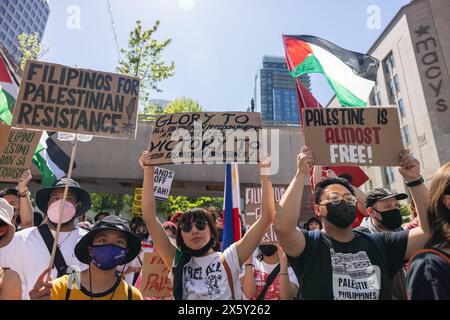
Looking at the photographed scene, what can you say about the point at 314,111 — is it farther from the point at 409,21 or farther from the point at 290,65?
the point at 409,21

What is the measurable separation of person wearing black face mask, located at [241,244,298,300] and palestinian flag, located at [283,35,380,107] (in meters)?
2.67

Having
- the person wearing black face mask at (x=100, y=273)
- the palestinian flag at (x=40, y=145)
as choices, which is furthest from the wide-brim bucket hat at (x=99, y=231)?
the palestinian flag at (x=40, y=145)

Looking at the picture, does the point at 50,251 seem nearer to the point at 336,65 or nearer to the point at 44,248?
the point at 44,248

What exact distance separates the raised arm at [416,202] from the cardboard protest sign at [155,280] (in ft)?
7.37

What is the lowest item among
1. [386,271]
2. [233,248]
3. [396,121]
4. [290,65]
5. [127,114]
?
[386,271]

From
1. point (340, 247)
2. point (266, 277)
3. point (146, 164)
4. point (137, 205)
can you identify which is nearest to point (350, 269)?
point (340, 247)

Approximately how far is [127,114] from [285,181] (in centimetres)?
972

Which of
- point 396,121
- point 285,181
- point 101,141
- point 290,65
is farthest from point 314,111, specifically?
point 101,141

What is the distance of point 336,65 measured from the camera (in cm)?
492
